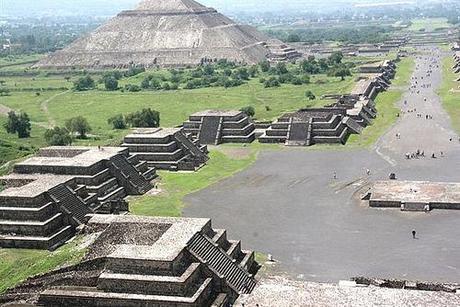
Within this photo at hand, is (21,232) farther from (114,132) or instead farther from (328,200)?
(114,132)

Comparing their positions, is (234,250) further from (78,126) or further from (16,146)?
(78,126)

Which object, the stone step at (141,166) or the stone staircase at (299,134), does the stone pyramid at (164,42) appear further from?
the stone step at (141,166)

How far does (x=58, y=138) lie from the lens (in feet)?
226

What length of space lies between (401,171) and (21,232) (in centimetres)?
3235

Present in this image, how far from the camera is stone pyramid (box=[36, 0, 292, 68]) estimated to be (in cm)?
16275

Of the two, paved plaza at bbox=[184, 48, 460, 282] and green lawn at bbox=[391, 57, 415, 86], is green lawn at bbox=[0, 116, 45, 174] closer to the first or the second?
paved plaza at bbox=[184, 48, 460, 282]

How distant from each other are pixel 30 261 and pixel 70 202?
6.67 metres

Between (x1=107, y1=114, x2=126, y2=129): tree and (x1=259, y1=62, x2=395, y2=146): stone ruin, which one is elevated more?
(x1=259, y1=62, x2=395, y2=146): stone ruin

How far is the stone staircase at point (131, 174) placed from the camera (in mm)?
52469

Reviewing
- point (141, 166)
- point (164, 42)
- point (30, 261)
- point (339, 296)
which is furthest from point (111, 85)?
point (339, 296)

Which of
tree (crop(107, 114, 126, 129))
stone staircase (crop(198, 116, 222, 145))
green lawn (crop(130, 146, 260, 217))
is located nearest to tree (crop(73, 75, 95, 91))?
tree (crop(107, 114, 126, 129))

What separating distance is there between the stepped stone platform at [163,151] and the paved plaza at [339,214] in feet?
18.9

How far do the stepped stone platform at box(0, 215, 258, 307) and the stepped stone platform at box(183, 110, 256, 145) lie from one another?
36.6 metres

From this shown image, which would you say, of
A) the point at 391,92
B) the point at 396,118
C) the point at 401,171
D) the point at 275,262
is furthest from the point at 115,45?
the point at 275,262
